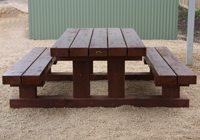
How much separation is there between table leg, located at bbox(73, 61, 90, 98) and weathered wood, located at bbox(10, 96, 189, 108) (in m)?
0.07

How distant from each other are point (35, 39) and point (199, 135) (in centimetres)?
701

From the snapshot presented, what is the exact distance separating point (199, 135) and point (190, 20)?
3.27 m

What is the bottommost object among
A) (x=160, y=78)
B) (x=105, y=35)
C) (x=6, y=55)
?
(x=6, y=55)

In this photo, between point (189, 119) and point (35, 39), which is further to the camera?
point (35, 39)

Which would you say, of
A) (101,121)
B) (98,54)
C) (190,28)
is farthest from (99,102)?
(190,28)

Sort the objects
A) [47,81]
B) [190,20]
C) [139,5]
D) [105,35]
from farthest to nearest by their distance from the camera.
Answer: [139,5] < [190,20] < [47,81] < [105,35]

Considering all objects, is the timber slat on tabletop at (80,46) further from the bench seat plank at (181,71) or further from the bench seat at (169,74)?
the bench seat plank at (181,71)

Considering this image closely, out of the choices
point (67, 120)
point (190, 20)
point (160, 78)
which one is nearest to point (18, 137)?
point (67, 120)

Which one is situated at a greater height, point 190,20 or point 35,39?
point 190,20

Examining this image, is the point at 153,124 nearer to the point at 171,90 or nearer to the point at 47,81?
the point at 171,90

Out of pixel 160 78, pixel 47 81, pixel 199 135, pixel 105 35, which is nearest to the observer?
pixel 199 135

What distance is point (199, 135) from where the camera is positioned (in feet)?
9.33

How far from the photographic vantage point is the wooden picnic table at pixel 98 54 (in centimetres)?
323

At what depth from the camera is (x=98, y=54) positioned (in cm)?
324
